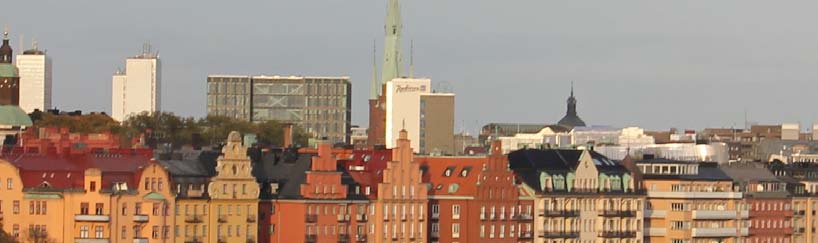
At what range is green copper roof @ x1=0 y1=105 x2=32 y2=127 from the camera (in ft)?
598

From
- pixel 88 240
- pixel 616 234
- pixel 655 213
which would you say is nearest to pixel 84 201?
pixel 88 240

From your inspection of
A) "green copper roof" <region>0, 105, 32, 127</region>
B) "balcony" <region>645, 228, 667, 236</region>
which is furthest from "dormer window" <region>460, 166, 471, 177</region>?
"green copper roof" <region>0, 105, 32, 127</region>

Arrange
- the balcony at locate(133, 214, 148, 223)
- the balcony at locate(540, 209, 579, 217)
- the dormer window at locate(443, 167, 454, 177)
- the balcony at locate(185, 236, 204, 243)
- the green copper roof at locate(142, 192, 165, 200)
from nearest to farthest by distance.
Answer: the balcony at locate(133, 214, 148, 223) < the green copper roof at locate(142, 192, 165, 200) < the balcony at locate(185, 236, 204, 243) < the dormer window at locate(443, 167, 454, 177) < the balcony at locate(540, 209, 579, 217)

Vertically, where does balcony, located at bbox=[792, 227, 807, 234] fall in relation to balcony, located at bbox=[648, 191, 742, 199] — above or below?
below

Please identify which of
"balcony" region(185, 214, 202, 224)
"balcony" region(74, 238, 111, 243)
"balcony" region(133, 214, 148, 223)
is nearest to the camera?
"balcony" region(74, 238, 111, 243)

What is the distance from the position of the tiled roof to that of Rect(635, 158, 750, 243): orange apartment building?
1521 cm

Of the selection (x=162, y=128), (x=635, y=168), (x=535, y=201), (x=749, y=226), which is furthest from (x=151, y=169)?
(x=162, y=128)

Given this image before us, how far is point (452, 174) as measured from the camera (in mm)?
147875

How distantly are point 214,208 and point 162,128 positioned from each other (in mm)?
67216

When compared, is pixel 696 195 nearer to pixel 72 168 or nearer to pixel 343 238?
pixel 343 238

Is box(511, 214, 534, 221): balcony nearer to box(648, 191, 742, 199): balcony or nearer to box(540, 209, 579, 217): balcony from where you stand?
box(540, 209, 579, 217): balcony

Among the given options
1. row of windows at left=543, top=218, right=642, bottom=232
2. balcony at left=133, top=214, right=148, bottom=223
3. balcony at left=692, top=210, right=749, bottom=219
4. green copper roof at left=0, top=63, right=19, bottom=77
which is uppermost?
green copper roof at left=0, top=63, right=19, bottom=77

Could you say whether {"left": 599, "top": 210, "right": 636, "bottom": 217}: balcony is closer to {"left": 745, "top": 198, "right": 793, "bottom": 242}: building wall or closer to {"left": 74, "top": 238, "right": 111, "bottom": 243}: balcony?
{"left": 745, "top": 198, "right": 793, "bottom": 242}: building wall

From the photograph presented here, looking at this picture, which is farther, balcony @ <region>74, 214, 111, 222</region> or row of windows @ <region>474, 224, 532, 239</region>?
row of windows @ <region>474, 224, 532, 239</region>
